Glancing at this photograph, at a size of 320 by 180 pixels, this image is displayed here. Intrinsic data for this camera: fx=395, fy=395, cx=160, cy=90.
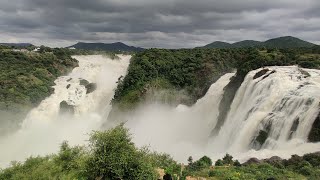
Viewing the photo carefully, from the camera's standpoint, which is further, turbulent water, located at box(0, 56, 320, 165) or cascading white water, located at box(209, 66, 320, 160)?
turbulent water, located at box(0, 56, 320, 165)

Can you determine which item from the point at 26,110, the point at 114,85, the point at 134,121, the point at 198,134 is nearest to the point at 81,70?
the point at 114,85

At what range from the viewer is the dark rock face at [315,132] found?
3965 cm

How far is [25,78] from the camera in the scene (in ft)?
324

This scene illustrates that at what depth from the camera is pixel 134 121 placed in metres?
82.9

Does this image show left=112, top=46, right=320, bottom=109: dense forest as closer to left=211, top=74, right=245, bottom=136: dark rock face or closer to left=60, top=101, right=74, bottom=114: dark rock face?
left=60, top=101, right=74, bottom=114: dark rock face

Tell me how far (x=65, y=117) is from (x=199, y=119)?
33682 mm

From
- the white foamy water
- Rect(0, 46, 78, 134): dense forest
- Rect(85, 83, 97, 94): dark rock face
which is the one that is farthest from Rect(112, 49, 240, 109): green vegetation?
Rect(0, 46, 78, 134): dense forest

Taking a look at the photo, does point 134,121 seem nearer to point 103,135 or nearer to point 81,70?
point 81,70

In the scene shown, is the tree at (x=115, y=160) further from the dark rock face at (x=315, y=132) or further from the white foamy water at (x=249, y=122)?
the dark rock face at (x=315, y=132)

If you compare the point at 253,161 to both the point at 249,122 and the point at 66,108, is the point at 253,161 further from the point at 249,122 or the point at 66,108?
the point at 66,108

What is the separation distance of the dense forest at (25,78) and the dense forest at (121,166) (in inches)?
1982

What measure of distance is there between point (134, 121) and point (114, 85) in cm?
2301

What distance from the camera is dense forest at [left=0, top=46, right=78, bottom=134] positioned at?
3359 inches

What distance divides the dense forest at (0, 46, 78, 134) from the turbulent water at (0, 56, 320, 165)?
242 cm
